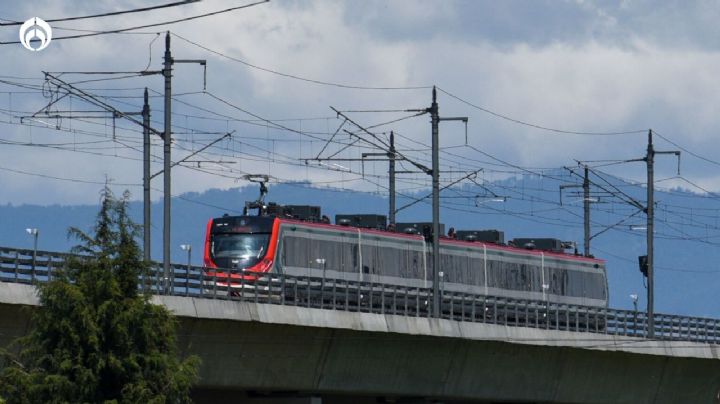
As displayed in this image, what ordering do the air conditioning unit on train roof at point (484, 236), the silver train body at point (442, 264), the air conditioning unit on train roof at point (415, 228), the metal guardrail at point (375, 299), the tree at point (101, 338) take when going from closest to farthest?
the tree at point (101, 338) → the metal guardrail at point (375, 299) → the silver train body at point (442, 264) → the air conditioning unit on train roof at point (415, 228) → the air conditioning unit on train roof at point (484, 236)

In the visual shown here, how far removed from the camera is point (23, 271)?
4144 cm

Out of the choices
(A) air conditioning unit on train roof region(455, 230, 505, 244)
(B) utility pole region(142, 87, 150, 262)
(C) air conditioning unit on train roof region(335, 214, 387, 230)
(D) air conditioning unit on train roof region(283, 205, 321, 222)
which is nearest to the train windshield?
(D) air conditioning unit on train roof region(283, 205, 321, 222)

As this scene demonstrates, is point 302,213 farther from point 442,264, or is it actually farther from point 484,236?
point 484,236

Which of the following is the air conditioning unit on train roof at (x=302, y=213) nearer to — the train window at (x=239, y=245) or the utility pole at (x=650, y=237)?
the train window at (x=239, y=245)

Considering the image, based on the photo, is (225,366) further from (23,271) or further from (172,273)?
(23,271)

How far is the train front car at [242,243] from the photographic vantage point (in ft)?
200

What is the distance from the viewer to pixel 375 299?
200ft

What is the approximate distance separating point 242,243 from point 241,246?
0.34 feet

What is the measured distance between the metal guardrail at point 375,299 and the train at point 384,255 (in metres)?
1.19

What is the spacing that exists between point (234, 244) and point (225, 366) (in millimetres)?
13892

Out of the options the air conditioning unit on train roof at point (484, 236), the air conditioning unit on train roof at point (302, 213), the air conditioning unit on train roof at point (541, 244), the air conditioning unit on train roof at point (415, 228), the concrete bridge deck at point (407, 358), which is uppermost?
the air conditioning unit on train roof at point (302, 213)

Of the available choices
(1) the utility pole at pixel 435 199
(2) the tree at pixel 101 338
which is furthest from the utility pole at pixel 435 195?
(2) the tree at pixel 101 338

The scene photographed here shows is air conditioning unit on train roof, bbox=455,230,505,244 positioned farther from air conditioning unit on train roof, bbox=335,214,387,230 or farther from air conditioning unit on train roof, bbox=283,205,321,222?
air conditioning unit on train roof, bbox=283,205,321,222

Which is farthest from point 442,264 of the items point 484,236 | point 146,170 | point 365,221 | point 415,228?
point 146,170
